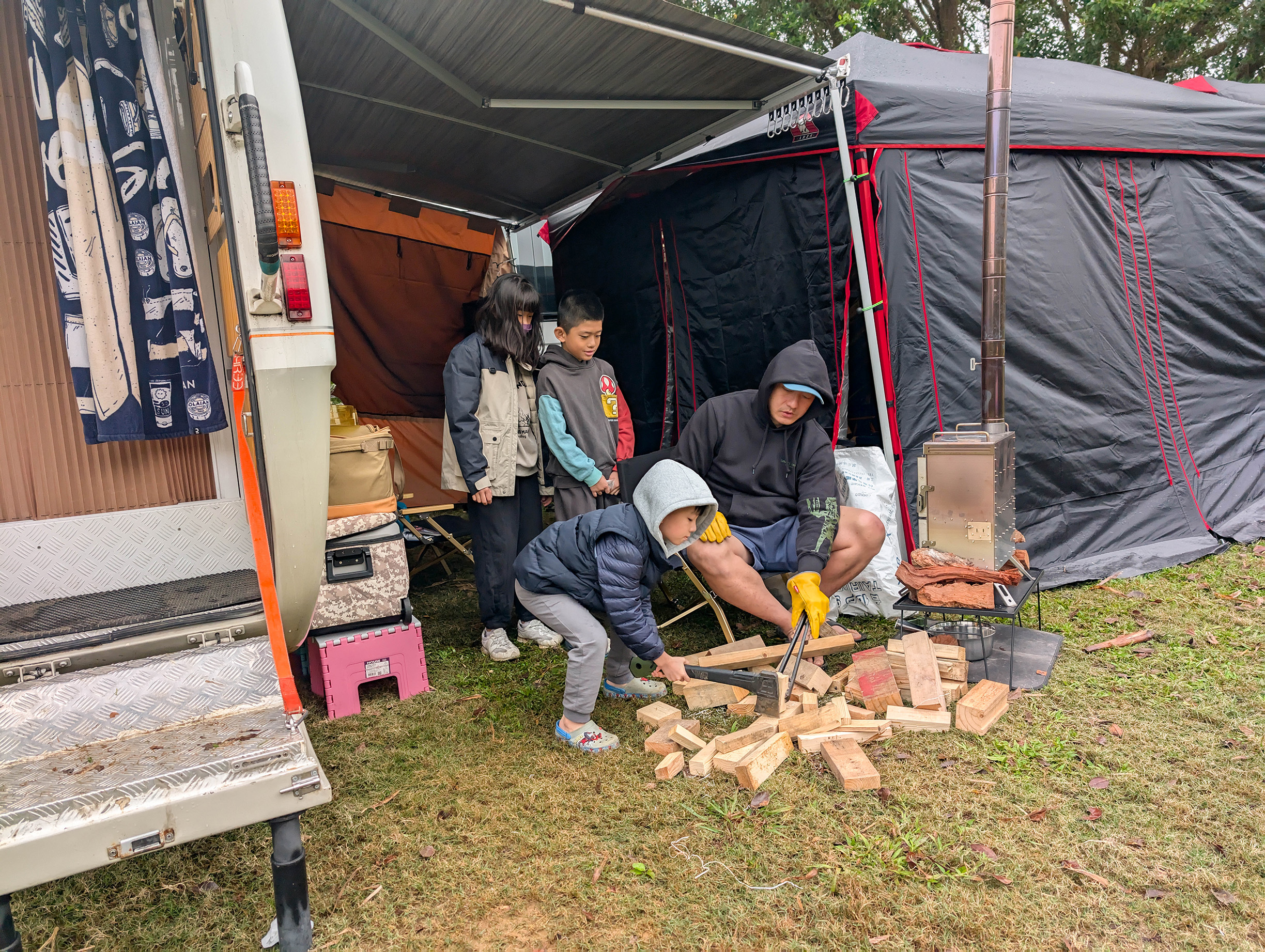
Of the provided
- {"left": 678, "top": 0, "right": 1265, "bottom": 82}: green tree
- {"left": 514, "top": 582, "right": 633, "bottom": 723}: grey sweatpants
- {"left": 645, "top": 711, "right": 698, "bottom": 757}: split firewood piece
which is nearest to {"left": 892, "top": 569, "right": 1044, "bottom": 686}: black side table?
{"left": 645, "top": 711, "right": 698, "bottom": 757}: split firewood piece

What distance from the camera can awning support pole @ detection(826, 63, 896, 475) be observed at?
3.84 metres

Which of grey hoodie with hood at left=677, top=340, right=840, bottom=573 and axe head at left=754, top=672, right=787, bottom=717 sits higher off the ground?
grey hoodie with hood at left=677, top=340, right=840, bottom=573

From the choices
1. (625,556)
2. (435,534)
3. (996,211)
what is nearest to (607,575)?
(625,556)

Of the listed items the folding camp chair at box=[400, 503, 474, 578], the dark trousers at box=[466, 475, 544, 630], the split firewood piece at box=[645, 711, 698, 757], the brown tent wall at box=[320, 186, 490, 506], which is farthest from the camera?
the brown tent wall at box=[320, 186, 490, 506]

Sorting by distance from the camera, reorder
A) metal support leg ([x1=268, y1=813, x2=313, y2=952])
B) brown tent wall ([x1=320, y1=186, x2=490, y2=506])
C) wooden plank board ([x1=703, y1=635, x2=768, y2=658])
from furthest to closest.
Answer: brown tent wall ([x1=320, y1=186, x2=490, y2=506]), wooden plank board ([x1=703, y1=635, x2=768, y2=658]), metal support leg ([x1=268, y1=813, x2=313, y2=952])

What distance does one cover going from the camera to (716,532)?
3.44 metres

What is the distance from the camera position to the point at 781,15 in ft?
41.0

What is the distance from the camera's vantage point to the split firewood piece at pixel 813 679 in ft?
10.3

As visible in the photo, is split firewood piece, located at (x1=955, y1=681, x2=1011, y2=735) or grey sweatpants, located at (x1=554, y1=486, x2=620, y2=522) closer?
split firewood piece, located at (x1=955, y1=681, x2=1011, y2=735)

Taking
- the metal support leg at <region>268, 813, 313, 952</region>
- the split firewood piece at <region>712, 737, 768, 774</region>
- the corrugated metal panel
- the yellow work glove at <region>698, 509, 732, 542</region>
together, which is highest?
the corrugated metal panel

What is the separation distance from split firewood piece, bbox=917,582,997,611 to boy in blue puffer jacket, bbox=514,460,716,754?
98 centimetres

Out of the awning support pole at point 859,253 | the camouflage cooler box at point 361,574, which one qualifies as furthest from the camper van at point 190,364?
the camouflage cooler box at point 361,574

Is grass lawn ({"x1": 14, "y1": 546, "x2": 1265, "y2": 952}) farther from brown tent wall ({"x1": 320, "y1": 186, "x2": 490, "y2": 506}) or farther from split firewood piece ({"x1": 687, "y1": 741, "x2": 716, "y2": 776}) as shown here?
brown tent wall ({"x1": 320, "y1": 186, "x2": 490, "y2": 506})

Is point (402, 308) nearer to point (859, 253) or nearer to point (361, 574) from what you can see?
point (361, 574)
